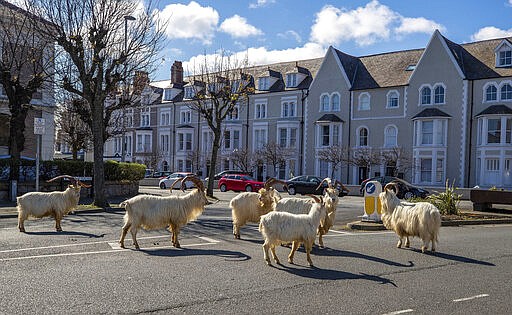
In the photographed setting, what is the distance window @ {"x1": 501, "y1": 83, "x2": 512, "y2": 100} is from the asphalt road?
32709 mm

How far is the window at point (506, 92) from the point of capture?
4147 centimetres

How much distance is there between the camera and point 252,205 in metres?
12.6

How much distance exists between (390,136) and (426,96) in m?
4.94

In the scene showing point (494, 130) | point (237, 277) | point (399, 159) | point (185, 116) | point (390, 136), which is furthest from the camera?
point (185, 116)

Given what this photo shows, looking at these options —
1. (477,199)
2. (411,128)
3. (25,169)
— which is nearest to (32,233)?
(25,169)

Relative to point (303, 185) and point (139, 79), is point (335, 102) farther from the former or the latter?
point (139, 79)

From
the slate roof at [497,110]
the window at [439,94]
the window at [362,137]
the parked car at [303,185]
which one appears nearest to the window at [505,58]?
the slate roof at [497,110]

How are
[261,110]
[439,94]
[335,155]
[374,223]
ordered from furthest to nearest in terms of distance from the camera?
[261,110], [335,155], [439,94], [374,223]

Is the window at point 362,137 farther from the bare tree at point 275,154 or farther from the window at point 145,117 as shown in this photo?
the window at point 145,117

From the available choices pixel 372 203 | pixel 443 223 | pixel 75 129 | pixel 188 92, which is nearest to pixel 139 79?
pixel 372 203

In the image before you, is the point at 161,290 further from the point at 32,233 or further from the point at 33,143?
the point at 33,143

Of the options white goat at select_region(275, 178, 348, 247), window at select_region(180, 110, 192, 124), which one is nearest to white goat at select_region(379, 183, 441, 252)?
white goat at select_region(275, 178, 348, 247)

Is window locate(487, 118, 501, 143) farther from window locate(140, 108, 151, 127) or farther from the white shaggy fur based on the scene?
window locate(140, 108, 151, 127)

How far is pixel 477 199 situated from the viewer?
23.2 metres
